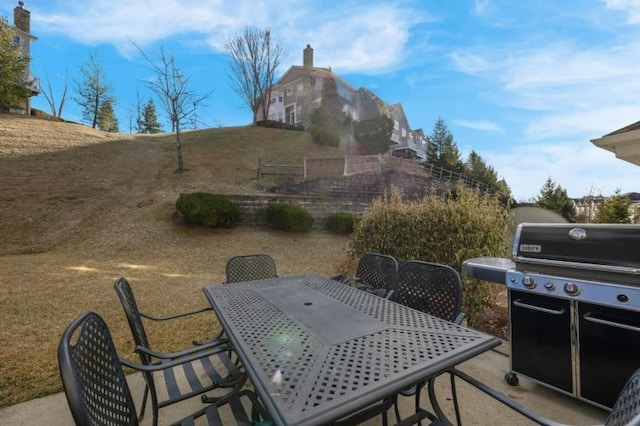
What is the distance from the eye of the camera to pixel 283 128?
24.8 m

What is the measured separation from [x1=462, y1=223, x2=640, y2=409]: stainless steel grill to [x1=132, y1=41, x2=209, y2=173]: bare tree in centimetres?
1348

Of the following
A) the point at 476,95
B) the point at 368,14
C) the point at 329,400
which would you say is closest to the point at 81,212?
the point at 368,14

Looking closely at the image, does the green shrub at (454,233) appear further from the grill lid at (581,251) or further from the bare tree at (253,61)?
the bare tree at (253,61)

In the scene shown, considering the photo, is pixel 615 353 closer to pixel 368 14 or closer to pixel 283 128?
pixel 368 14

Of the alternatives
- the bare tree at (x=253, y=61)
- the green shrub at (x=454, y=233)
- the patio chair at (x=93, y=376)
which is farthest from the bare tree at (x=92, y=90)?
the patio chair at (x=93, y=376)

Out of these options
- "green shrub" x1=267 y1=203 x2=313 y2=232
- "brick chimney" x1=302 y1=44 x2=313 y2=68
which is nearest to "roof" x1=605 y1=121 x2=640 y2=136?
"green shrub" x1=267 y1=203 x2=313 y2=232

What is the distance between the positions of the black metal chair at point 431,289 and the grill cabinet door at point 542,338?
24.8 inches

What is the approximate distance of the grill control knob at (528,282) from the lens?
221cm

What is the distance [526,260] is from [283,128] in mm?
24038

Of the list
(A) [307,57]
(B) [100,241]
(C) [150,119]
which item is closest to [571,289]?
(B) [100,241]

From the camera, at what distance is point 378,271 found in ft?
9.12

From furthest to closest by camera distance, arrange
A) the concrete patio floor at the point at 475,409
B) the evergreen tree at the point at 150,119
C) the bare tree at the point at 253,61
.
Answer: the evergreen tree at the point at 150,119
the bare tree at the point at 253,61
the concrete patio floor at the point at 475,409

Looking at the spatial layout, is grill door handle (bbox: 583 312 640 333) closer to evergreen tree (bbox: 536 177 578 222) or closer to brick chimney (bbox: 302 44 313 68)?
evergreen tree (bbox: 536 177 578 222)

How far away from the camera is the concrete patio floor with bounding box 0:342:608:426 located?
199 centimetres
